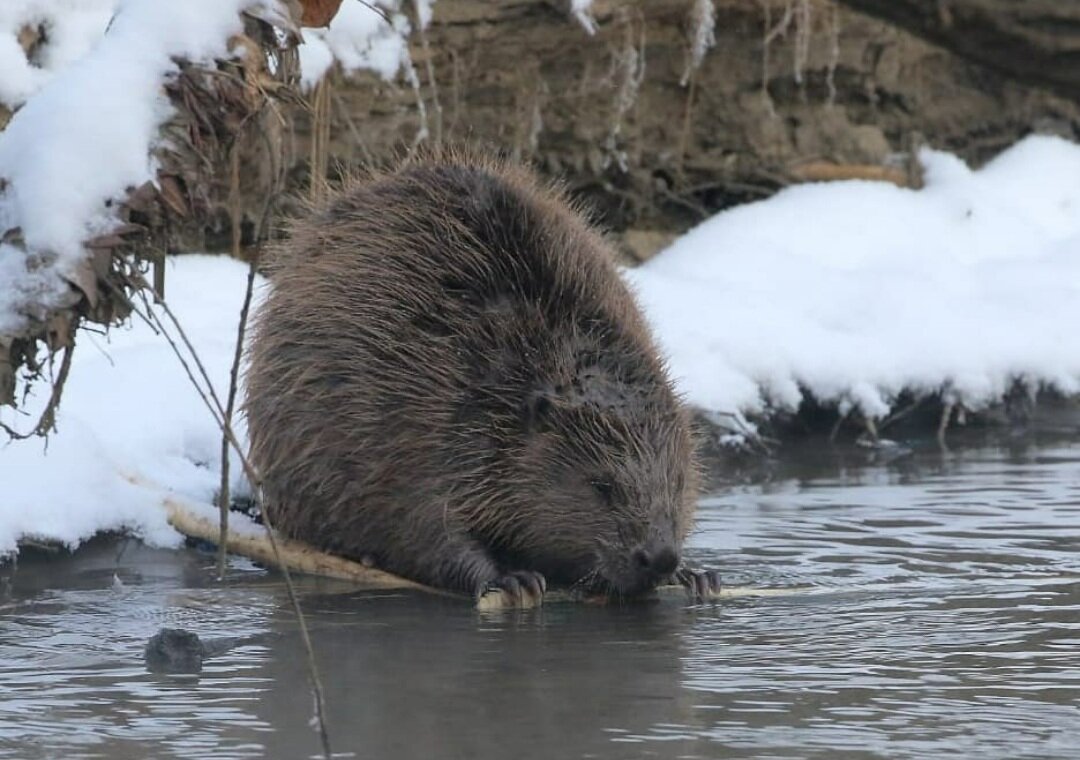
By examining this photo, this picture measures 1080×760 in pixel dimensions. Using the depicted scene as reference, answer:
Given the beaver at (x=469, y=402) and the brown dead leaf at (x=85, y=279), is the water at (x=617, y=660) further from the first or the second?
the brown dead leaf at (x=85, y=279)

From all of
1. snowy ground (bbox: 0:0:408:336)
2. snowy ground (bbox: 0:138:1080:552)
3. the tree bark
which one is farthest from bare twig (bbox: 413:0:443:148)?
the tree bark

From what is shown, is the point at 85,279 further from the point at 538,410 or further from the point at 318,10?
the point at 538,410

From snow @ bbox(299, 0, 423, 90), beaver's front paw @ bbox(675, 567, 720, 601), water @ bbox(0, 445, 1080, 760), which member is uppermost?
snow @ bbox(299, 0, 423, 90)

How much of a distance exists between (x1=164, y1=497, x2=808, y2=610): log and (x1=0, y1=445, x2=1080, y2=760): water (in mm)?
87

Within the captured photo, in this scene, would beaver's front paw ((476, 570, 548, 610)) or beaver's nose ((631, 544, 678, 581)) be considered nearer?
beaver's nose ((631, 544, 678, 581))

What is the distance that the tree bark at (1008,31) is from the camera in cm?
302

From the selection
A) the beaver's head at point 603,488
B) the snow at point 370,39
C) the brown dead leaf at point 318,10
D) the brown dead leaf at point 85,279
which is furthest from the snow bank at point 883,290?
the brown dead leaf at point 85,279

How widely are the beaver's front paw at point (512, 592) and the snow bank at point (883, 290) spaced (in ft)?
7.02

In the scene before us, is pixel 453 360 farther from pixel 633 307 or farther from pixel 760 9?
pixel 760 9

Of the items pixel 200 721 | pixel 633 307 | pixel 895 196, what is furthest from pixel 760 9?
pixel 200 721

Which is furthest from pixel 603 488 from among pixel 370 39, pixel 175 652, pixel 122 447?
pixel 370 39

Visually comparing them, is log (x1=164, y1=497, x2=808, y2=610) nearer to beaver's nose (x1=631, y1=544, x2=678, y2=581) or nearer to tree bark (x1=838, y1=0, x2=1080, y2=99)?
beaver's nose (x1=631, y1=544, x2=678, y2=581)

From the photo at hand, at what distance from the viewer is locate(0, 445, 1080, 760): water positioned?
3340 mm

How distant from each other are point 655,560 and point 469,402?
70 centimetres
